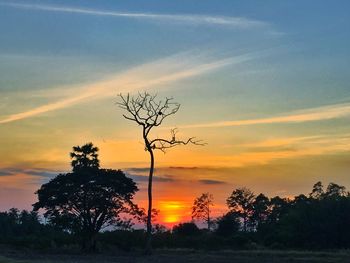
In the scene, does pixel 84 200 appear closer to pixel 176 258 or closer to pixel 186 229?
pixel 176 258

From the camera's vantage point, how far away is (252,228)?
124438mm

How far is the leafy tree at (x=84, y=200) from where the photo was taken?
59344 millimetres

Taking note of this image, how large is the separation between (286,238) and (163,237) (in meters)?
15.6

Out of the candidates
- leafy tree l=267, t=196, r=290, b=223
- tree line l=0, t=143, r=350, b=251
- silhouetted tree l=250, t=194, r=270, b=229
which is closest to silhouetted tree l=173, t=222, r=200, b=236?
tree line l=0, t=143, r=350, b=251

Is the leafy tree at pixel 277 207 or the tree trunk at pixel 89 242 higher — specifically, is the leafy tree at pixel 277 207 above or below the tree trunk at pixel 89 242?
above

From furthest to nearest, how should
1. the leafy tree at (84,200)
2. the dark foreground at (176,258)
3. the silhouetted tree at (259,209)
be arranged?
the silhouetted tree at (259,209) < the leafy tree at (84,200) < the dark foreground at (176,258)

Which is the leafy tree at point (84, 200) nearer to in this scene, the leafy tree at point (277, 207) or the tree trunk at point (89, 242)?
the tree trunk at point (89, 242)

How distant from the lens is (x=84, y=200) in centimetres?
5969

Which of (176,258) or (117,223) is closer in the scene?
(176,258)

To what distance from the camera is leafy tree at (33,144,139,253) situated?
195 ft

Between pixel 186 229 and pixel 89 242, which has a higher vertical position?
pixel 186 229

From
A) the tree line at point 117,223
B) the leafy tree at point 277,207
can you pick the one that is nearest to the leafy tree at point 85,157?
the tree line at point 117,223

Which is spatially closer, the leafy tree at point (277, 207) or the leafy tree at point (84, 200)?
the leafy tree at point (84, 200)

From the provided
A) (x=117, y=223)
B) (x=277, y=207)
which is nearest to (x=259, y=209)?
(x=277, y=207)
